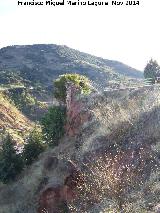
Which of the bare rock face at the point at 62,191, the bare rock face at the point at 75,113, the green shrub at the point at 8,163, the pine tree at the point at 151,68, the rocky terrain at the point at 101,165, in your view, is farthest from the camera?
the pine tree at the point at 151,68

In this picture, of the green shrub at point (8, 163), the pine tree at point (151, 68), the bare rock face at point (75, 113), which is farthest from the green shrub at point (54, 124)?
the pine tree at point (151, 68)

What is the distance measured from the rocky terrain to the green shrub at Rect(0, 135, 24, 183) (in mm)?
867

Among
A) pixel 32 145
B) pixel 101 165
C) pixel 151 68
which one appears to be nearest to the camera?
pixel 101 165

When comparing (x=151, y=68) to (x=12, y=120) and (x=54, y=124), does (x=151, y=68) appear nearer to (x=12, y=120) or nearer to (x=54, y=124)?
(x=12, y=120)

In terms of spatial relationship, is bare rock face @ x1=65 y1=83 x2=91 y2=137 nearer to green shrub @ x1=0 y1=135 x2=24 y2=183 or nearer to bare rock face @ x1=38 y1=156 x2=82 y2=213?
green shrub @ x1=0 y1=135 x2=24 y2=183

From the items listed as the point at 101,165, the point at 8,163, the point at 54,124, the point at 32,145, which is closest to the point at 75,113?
the point at 54,124

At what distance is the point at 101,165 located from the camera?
15.5 m

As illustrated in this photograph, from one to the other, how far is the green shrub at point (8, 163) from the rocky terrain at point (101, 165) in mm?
867

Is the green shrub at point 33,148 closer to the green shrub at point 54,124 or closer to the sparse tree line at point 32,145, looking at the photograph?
the sparse tree line at point 32,145

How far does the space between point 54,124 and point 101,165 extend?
Result: 21.3m

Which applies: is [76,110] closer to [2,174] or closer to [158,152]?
[2,174]

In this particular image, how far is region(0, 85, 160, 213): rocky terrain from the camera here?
46.4 ft

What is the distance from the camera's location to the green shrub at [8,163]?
34500mm

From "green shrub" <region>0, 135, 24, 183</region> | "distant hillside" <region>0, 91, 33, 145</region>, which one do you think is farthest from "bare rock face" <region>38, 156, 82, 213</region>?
"distant hillside" <region>0, 91, 33, 145</region>
